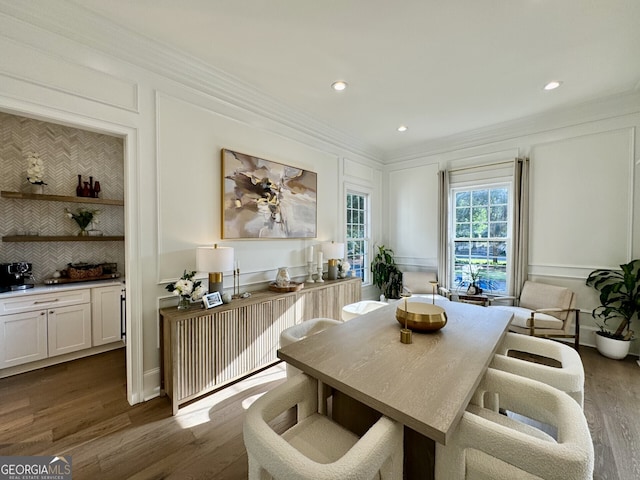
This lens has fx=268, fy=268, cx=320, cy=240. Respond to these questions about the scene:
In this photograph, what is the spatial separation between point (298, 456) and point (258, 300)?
193 centimetres

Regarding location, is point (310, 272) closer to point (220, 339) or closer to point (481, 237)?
point (220, 339)

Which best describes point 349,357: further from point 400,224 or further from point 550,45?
point 400,224

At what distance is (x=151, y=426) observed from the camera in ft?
6.64

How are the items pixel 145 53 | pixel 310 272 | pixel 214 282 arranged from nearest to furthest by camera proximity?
pixel 145 53, pixel 214 282, pixel 310 272

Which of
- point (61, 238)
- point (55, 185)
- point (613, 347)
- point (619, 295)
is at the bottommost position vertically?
point (613, 347)

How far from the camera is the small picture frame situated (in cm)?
239

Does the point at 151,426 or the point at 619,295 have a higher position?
the point at 619,295

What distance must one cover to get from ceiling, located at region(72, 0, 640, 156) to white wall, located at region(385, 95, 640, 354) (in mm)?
377

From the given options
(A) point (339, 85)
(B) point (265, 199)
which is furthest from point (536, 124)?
(B) point (265, 199)

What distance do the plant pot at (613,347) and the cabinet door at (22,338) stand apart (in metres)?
6.26

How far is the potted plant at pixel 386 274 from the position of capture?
4848 mm

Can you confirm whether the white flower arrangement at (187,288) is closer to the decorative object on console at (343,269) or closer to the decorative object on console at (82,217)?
the decorative object on console at (82,217)

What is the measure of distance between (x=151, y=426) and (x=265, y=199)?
230cm

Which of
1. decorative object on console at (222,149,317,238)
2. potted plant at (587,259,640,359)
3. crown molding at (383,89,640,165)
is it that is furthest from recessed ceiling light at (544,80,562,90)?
decorative object on console at (222,149,317,238)
